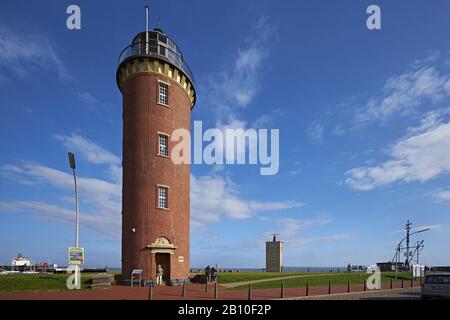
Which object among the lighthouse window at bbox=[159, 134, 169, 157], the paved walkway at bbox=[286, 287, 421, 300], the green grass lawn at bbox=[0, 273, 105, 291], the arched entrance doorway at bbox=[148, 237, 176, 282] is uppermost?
the lighthouse window at bbox=[159, 134, 169, 157]

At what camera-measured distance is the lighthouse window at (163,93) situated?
30.7 metres

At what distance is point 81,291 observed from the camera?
72.7ft

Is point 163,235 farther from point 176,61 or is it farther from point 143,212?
point 176,61

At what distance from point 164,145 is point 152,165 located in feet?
6.83

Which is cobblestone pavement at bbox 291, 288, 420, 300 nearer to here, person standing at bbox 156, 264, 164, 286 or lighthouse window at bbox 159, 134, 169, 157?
person standing at bbox 156, 264, 164, 286

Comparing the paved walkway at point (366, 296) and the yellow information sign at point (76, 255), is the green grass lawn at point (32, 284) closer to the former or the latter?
the yellow information sign at point (76, 255)

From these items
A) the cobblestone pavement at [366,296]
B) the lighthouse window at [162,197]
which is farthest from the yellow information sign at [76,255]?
the cobblestone pavement at [366,296]

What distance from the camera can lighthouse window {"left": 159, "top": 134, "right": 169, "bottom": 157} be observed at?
98.9 feet

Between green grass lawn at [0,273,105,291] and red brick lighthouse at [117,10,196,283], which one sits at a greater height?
red brick lighthouse at [117,10,196,283]

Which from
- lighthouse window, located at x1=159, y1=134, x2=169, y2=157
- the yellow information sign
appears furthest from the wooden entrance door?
lighthouse window, located at x1=159, y1=134, x2=169, y2=157

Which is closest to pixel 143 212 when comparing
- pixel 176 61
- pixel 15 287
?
pixel 15 287

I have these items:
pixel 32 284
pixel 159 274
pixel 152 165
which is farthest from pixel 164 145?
pixel 32 284

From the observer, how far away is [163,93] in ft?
102
